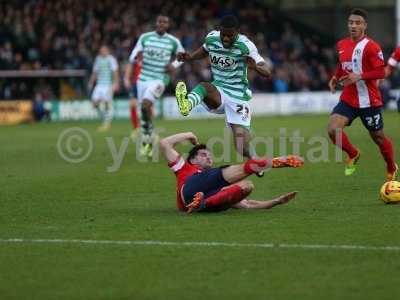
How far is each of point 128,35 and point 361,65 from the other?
27.7 metres

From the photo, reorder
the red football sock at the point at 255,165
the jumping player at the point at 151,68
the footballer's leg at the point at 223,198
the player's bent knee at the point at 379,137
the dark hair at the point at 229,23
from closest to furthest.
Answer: the red football sock at the point at 255,165, the footballer's leg at the point at 223,198, the dark hair at the point at 229,23, the player's bent knee at the point at 379,137, the jumping player at the point at 151,68

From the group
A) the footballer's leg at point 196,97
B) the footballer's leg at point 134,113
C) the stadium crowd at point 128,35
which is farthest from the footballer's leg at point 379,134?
the stadium crowd at point 128,35

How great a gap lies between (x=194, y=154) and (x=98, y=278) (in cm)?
413

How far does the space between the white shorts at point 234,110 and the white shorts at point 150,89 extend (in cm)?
597

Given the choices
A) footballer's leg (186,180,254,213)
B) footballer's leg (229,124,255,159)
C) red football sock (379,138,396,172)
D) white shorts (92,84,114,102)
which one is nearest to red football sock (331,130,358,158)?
red football sock (379,138,396,172)

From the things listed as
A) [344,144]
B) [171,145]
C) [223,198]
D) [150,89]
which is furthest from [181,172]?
[150,89]

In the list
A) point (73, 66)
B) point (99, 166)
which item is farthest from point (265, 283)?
point (73, 66)

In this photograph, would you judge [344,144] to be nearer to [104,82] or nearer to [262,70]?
[262,70]

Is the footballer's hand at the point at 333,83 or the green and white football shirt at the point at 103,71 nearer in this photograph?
the footballer's hand at the point at 333,83

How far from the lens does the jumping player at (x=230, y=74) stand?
14.1 metres

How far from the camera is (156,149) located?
22078 millimetres

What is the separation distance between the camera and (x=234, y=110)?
14781mm

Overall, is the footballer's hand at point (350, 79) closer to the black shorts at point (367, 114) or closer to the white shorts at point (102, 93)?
the black shorts at point (367, 114)

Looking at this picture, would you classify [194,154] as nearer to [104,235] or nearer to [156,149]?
[104,235]
